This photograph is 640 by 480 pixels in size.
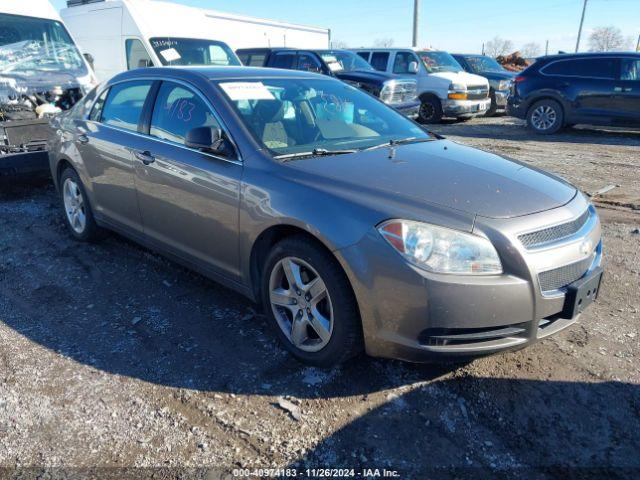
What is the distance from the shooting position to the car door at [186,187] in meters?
3.46

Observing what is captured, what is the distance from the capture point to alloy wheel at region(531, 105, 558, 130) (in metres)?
12.2

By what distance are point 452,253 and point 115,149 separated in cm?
300

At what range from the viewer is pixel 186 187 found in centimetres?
368

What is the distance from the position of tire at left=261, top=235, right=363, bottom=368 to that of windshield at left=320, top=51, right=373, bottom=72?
10113 millimetres

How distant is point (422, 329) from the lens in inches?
105

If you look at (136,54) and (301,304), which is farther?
(136,54)

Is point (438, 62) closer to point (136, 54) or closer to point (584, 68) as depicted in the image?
point (584, 68)

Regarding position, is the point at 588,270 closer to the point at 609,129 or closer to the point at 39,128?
the point at 39,128

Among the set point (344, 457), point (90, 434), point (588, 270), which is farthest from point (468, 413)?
point (90, 434)

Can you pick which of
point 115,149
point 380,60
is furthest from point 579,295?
point 380,60

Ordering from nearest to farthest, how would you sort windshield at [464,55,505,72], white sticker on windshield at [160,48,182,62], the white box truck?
white sticker on windshield at [160,48,182,62] < the white box truck < windshield at [464,55,505,72]

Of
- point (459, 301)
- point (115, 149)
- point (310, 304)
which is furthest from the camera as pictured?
point (115, 149)

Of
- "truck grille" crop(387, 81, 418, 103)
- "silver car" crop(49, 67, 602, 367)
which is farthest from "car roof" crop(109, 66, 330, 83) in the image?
"truck grille" crop(387, 81, 418, 103)

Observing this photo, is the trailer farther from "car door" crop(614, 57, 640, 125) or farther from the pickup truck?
"car door" crop(614, 57, 640, 125)
